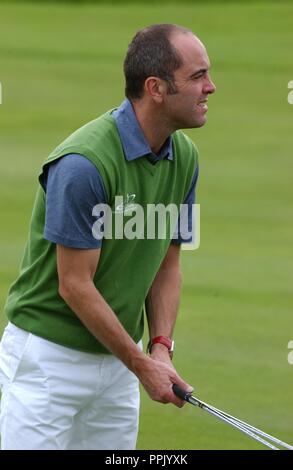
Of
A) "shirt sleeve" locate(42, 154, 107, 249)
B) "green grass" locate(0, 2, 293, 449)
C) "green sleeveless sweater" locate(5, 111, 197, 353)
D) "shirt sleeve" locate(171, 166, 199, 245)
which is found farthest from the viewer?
"green grass" locate(0, 2, 293, 449)

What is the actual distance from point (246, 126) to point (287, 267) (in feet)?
14.8

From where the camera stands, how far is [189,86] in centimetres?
481

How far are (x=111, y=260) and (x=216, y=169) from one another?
788 centimetres

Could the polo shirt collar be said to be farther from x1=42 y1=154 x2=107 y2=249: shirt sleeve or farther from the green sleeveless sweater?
x1=42 y1=154 x2=107 y2=249: shirt sleeve

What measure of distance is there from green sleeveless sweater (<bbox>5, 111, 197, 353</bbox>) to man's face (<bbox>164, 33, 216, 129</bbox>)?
0.65 feet

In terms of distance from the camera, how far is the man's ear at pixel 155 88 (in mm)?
4793

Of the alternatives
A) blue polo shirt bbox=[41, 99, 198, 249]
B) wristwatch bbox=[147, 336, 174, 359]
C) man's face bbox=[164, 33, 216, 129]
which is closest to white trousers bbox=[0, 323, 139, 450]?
wristwatch bbox=[147, 336, 174, 359]

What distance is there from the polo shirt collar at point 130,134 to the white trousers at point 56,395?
30.1 inches

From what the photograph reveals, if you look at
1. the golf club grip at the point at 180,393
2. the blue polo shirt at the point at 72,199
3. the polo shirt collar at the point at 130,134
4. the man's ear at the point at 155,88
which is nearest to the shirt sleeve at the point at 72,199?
the blue polo shirt at the point at 72,199

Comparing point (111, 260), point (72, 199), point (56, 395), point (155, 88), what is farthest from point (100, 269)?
point (155, 88)

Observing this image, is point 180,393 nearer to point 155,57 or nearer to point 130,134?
point 130,134

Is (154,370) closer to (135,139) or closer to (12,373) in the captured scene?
(12,373)

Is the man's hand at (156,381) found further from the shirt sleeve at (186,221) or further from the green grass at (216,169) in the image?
the green grass at (216,169)

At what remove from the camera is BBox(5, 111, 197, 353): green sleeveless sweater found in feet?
15.7
